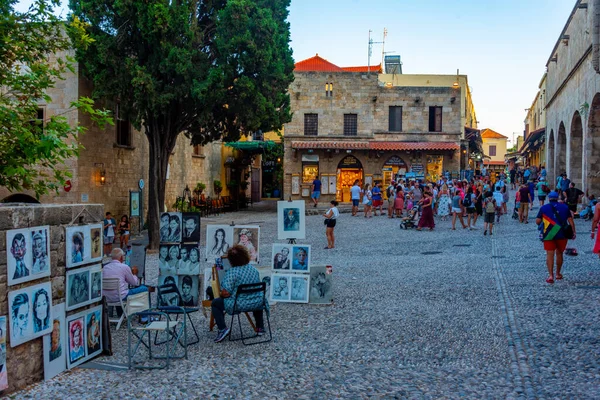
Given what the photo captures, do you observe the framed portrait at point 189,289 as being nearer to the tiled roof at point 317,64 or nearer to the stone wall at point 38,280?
the stone wall at point 38,280

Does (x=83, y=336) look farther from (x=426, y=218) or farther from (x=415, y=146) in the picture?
(x=415, y=146)

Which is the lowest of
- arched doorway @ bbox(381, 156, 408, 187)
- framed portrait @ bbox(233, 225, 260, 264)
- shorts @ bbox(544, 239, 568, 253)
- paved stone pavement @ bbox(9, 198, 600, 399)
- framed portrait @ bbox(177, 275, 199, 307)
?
paved stone pavement @ bbox(9, 198, 600, 399)

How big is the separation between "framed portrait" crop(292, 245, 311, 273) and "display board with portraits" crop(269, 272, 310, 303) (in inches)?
5.9

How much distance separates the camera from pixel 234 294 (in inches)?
291

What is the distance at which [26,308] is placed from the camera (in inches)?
227

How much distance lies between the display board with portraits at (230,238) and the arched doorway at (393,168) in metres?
26.0

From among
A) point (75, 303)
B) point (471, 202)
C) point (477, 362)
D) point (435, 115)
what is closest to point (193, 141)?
point (471, 202)

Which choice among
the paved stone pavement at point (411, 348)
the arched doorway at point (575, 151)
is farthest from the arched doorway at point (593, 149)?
the paved stone pavement at point (411, 348)

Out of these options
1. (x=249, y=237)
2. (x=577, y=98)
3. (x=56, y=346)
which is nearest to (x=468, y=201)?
(x=577, y=98)

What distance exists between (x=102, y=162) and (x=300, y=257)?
13.2 metres

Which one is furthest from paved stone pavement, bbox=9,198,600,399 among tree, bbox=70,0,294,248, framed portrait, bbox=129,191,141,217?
framed portrait, bbox=129,191,141,217

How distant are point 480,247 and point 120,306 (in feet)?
35.6

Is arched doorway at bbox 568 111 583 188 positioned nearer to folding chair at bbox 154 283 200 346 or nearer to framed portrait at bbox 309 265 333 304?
framed portrait at bbox 309 265 333 304

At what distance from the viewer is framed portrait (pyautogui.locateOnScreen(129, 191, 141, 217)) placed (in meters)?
22.4
